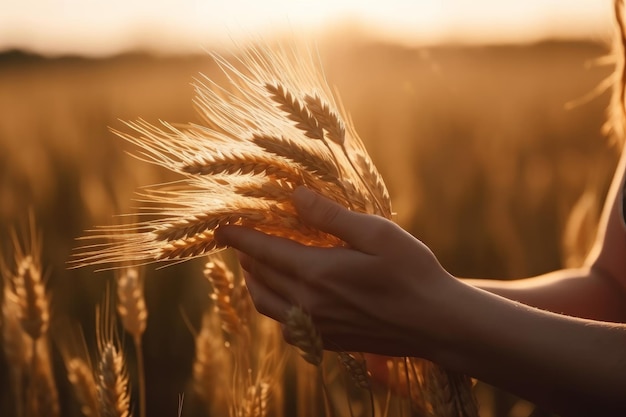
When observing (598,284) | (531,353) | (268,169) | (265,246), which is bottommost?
(598,284)

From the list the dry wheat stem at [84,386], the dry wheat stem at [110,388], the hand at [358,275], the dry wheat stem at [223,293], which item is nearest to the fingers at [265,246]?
the hand at [358,275]

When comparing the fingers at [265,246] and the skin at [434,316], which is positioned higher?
the fingers at [265,246]

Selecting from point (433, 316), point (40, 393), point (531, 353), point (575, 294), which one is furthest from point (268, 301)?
point (575, 294)

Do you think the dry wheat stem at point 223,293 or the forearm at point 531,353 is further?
the dry wheat stem at point 223,293

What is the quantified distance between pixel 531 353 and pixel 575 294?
623 mm

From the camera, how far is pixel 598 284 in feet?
5.49

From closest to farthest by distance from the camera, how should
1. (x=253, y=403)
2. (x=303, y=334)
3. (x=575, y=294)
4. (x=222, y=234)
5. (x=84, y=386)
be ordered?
(x=303, y=334) → (x=222, y=234) → (x=253, y=403) → (x=84, y=386) → (x=575, y=294)

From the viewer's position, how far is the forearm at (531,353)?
3.51ft

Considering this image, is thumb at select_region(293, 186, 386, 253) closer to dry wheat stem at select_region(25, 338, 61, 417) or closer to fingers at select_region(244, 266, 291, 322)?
fingers at select_region(244, 266, 291, 322)

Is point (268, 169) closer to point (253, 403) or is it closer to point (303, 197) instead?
point (303, 197)

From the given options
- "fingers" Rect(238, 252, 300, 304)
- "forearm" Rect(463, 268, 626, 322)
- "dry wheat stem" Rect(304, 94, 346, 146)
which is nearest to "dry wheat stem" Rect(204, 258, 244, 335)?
"fingers" Rect(238, 252, 300, 304)

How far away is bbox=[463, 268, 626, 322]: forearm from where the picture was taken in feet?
5.21

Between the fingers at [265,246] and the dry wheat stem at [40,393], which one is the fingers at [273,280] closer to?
the fingers at [265,246]

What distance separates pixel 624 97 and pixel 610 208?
0.25 meters
